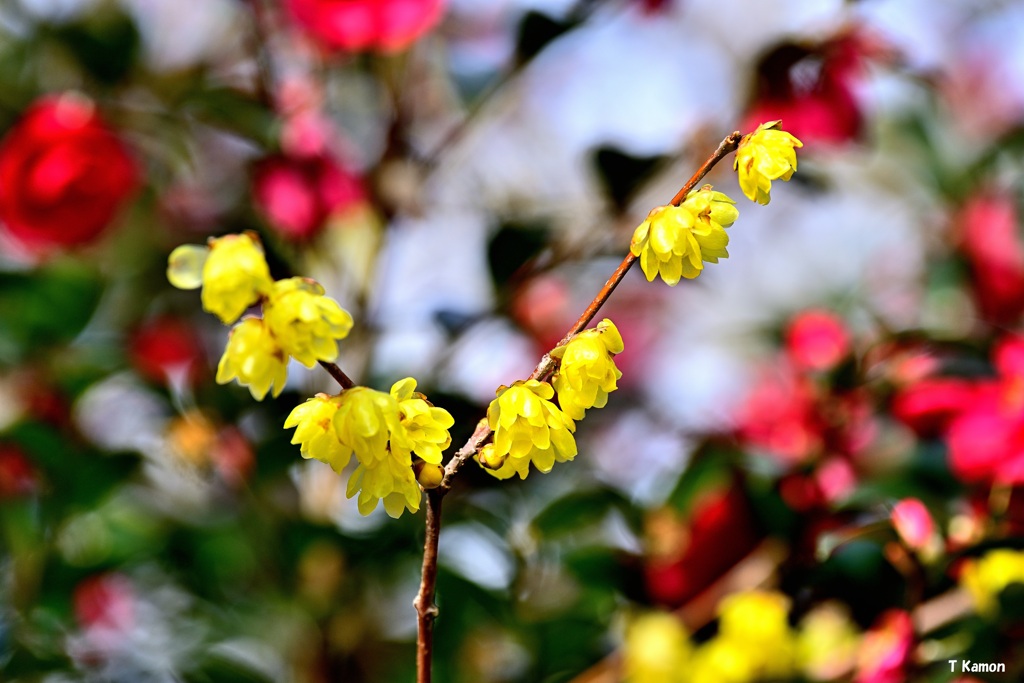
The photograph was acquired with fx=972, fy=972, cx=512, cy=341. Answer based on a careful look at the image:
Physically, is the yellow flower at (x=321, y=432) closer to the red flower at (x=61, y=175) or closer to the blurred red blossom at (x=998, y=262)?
the red flower at (x=61, y=175)

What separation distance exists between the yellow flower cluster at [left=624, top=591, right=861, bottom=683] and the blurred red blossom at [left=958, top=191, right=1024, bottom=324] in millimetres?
436

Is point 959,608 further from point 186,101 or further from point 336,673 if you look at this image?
point 186,101

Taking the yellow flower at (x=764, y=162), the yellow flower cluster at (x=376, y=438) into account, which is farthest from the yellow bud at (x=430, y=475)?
the yellow flower at (x=764, y=162)

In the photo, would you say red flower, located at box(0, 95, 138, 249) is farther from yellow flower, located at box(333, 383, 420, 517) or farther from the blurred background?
yellow flower, located at box(333, 383, 420, 517)

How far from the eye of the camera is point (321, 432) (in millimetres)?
321

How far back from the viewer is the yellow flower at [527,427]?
313mm

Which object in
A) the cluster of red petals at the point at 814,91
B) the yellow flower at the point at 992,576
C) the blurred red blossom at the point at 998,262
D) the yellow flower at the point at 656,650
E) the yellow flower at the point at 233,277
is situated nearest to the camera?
the yellow flower at the point at 233,277

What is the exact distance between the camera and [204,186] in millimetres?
1266

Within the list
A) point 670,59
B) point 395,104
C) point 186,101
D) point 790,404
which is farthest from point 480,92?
point 670,59

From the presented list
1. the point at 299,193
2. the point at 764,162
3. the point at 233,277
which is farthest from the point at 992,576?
the point at 299,193

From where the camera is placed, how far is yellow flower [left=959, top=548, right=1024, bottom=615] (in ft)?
1.94

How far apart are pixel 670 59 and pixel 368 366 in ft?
5.82

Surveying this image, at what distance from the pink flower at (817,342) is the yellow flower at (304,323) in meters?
0.61

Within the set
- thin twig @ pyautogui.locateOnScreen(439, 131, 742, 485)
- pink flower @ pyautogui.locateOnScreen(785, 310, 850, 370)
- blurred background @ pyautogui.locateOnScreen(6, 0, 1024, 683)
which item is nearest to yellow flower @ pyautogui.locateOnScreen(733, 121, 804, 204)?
thin twig @ pyautogui.locateOnScreen(439, 131, 742, 485)
